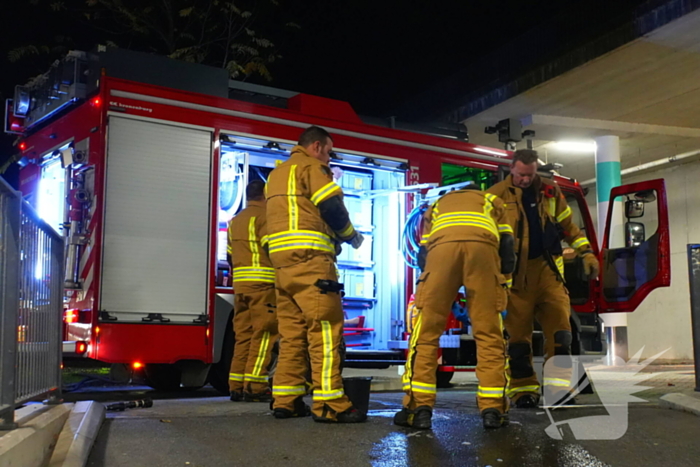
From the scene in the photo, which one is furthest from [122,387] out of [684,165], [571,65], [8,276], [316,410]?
[684,165]

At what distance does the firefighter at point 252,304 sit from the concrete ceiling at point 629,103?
255 inches

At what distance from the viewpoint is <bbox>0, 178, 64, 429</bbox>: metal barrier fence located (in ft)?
9.89

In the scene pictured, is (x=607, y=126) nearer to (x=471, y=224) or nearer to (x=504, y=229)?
(x=504, y=229)

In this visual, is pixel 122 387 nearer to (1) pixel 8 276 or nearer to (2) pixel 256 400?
(2) pixel 256 400

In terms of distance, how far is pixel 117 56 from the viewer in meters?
6.34

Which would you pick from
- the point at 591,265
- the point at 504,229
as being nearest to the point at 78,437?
the point at 504,229

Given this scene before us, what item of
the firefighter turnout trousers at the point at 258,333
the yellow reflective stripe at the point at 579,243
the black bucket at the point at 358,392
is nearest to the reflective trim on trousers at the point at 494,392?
the black bucket at the point at 358,392

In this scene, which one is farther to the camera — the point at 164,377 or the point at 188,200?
the point at 164,377

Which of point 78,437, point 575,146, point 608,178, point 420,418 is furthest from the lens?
point 575,146

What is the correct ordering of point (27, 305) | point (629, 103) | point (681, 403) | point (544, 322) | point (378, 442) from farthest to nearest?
point (629, 103)
point (544, 322)
point (681, 403)
point (378, 442)
point (27, 305)

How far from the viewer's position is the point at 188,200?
20.9 feet

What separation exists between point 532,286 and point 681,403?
1.31 m

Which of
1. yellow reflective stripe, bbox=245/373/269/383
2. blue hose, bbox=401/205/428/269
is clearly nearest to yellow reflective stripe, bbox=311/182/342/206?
yellow reflective stripe, bbox=245/373/269/383

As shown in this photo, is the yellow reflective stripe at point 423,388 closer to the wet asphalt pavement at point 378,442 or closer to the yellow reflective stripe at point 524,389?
the wet asphalt pavement at point 378,442
